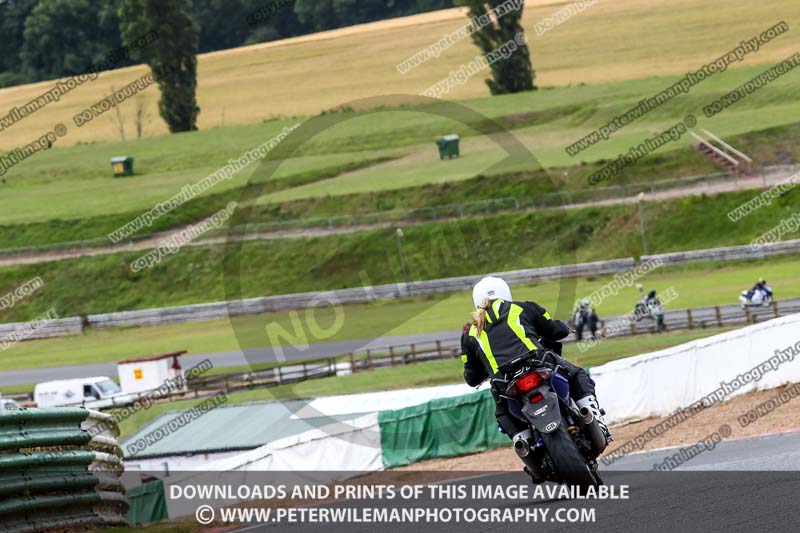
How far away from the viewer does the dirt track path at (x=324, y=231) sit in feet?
184

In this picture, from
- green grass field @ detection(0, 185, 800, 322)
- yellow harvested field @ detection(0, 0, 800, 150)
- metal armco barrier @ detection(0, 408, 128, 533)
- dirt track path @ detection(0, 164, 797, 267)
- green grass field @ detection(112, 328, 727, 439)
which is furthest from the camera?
yellow harvested field @ detection(0, 0, 800, 150)

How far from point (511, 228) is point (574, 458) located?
4787 cm

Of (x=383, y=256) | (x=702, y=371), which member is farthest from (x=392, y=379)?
(x=383, y=256)

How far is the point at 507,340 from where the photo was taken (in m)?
9.41

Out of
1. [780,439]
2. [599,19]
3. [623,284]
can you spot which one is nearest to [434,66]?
[599,19]

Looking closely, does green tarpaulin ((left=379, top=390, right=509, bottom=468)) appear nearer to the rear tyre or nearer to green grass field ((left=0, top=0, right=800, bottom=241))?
the rear tyre

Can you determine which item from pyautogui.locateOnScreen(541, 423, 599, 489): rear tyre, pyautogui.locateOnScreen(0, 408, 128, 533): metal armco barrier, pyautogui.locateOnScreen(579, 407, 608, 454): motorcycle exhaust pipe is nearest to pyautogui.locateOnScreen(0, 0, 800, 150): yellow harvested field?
pyautogui.locateOnScreen(0, 408, 128, 533): metal armco barrier

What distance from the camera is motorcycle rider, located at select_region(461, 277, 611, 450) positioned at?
30.9ft

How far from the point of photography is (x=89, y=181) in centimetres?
8300

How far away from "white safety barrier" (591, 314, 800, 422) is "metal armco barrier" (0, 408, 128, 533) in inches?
412

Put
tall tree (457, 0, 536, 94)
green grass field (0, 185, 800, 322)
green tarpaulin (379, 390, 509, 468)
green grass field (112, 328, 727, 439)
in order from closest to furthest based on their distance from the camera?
green tarpaulin (379, 390, 509, 468)
green grass field (112, 328, 727, 439)
green grass field (0, 185, 800, 322)
tall tree (457, 0, 536, 94)

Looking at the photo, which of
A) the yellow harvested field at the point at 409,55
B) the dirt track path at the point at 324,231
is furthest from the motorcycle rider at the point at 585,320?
the yellow harvested field at the point at 409,55

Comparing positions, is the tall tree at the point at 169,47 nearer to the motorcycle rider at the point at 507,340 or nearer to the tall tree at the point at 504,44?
the tall tree at the point at 504,44

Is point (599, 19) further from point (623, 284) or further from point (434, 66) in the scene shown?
point (623, 284)
